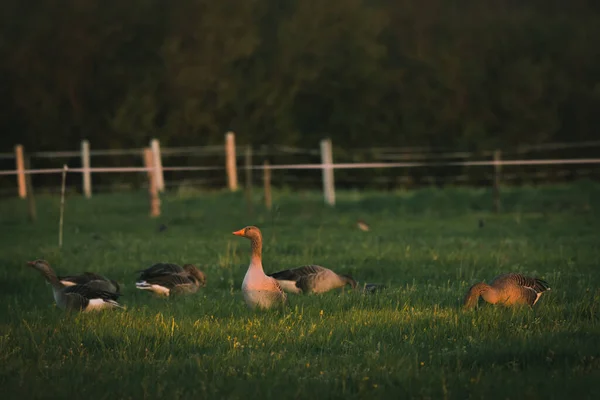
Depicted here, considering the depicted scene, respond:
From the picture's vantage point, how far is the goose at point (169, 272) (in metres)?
12.9

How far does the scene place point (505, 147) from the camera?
4109cm

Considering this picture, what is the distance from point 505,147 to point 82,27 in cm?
1743

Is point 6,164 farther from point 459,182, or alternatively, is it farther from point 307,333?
point 307,333

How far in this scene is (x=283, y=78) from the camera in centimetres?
4544

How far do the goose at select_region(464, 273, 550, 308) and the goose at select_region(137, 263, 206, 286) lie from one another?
373 centimetres

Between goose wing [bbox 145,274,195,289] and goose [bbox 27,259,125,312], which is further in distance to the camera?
goose wing [bbox 145,274,195,289]

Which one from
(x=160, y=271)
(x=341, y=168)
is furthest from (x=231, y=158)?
(x=160, y=271)

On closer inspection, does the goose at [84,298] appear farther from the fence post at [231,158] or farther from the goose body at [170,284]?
the fence post at [231,158]

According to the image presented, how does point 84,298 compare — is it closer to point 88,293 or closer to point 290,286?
point 88,293

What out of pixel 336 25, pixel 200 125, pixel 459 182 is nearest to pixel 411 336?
pixel 459 182

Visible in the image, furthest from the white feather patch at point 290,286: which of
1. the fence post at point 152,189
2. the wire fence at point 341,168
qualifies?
the wire fence at point 341,168

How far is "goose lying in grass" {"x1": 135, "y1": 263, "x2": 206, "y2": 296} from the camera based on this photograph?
12617 millimetres

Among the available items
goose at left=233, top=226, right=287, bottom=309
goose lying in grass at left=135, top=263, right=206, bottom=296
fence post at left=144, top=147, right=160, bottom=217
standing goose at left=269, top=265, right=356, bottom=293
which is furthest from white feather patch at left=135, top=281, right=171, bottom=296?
fence post at left=144, top=147, right=160, bottom=217

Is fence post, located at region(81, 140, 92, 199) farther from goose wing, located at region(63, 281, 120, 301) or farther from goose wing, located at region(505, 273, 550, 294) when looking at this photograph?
goose wing, located at region(505, 273, 550, 294)
